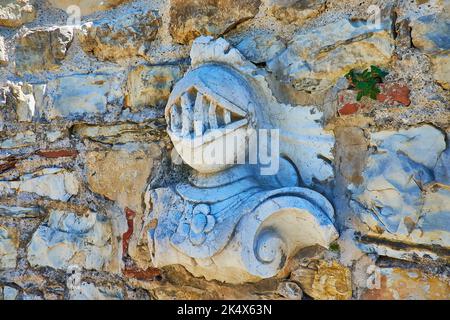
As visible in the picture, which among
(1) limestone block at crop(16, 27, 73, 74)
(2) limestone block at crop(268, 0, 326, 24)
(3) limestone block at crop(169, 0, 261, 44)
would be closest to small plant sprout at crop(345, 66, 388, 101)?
(2) limestone block at crop(268, 0, 326, 24)

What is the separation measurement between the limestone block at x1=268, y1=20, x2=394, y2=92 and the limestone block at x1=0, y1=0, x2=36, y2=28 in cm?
97

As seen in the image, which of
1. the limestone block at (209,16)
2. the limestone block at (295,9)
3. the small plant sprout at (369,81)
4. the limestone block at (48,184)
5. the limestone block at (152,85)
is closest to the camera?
the small plant sprout at (369,81)

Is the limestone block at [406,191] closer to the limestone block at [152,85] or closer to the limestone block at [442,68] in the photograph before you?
the limestone block at [442,68]

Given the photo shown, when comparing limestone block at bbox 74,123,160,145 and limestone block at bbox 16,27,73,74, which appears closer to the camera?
limestone block at bbox 74,123,160,145

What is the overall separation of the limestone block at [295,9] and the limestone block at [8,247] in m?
1.19

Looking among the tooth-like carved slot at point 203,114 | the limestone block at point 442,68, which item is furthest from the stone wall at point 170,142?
the tooth-like carved slot at point 203,114

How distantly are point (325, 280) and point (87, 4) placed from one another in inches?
49.3

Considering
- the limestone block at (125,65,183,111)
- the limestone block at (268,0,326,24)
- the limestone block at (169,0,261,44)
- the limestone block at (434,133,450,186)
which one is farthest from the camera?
the limestone block at (125,65,183,111)

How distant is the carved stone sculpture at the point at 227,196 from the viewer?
1.22 meters

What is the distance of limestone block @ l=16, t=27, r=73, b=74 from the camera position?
1684 mm

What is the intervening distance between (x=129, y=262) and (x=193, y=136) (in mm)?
531

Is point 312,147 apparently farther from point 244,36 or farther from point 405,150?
point 244,36

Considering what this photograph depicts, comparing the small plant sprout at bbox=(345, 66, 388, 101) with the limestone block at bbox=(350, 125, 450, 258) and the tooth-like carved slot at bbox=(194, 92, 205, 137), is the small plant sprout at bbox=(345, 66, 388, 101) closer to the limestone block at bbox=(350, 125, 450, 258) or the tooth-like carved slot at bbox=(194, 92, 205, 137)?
the limestone block at bbox=(350, 125, 450, 258)

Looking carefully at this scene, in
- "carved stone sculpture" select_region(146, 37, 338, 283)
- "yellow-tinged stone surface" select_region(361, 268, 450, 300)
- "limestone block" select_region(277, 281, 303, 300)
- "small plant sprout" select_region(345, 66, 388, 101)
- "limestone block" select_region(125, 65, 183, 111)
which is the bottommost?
"limestone block" select_region(277, 281, 303, 300)
